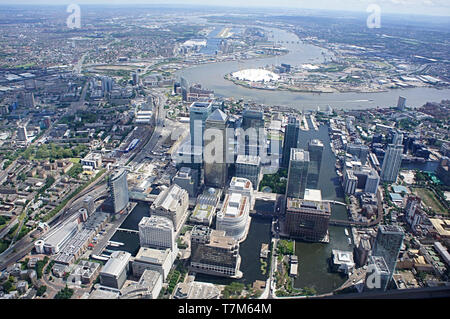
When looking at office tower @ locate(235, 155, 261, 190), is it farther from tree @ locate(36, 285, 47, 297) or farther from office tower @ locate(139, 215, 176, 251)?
tree @ locate(36, 285, 47, 297)

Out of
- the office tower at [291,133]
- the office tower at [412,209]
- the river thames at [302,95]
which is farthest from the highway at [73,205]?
the office tower at [412,209]

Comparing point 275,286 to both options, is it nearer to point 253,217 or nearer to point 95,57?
point 253,217

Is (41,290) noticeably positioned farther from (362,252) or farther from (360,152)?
(360,152)

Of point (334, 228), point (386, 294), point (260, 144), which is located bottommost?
point (334, 228)

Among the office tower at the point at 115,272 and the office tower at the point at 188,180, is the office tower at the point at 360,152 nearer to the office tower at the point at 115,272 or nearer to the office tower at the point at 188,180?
the office tower at the point at 188,180

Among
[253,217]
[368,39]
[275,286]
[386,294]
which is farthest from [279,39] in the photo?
[386,294]

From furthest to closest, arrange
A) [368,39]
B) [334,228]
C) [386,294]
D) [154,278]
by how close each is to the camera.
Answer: [368,39] → [334,228] → [154,278] → [386,294]

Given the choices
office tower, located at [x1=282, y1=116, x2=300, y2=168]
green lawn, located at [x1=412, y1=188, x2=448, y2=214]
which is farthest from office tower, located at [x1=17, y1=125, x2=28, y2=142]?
green lawn, located at [x1=412, y1=188, x2=448, y2=214]

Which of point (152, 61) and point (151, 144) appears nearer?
point (151, 144)
